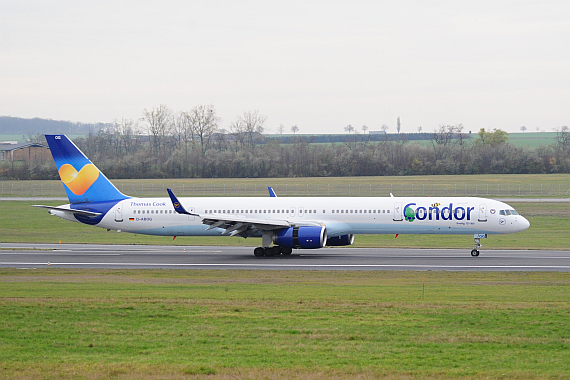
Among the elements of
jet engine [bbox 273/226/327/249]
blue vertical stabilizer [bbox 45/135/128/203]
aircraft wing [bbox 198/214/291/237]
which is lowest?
jet engine [bbox 273/226/327/249]

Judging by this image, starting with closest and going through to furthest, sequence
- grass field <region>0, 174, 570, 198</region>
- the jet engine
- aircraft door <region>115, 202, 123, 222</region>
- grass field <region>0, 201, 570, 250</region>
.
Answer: the jet engine
aircraft door <region>115, 202, 123, 222</region>
grass field <region>0, 201, 570, 250</region>
grass field <region>0, 174, 570, 198</region>

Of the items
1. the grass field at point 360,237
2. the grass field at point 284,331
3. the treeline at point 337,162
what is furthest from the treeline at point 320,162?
the grass field at point 284,331

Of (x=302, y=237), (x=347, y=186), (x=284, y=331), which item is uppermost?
(x=347, y=186)

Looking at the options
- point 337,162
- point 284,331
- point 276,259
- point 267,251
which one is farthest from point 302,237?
point 337,162

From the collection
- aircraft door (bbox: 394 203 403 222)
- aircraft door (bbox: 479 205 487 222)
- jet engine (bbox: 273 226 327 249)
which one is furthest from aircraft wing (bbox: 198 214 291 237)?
aircraft door (bbox: 479 205 487 222)

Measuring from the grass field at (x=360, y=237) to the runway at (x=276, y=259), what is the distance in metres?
3.65

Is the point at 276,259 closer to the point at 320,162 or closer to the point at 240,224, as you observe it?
the point at 240,224

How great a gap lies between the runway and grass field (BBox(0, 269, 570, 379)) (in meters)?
7.10

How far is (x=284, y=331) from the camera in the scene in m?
14.4

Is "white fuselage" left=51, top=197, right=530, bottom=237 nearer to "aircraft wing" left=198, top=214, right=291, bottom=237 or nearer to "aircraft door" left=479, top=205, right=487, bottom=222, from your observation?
"aircraft door" left=479, top=205, right=487, bottom=222

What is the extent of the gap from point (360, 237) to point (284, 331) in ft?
111

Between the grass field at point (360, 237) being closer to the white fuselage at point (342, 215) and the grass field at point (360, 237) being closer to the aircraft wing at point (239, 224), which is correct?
the white fuselage at point (342, 215)

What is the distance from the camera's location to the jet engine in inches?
1352

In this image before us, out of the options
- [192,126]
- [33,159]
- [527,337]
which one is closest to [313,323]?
[527,337]
